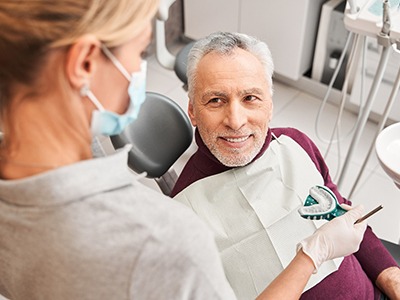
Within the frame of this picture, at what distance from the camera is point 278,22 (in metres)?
2.64

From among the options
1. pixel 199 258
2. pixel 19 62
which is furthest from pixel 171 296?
pixel 19 62

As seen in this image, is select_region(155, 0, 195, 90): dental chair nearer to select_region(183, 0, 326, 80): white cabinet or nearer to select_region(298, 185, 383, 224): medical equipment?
select_region(183, 0, 326, 80): white cabinet

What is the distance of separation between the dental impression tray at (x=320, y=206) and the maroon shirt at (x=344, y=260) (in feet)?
0.53

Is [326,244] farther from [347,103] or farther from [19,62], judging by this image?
[347,103]

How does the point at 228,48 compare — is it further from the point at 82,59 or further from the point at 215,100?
the point at 82,59

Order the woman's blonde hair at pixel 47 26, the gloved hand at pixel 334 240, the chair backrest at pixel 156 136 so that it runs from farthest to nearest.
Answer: the chair backrest at pixel 156 136, the gloved hand at pixel 334 240, the woman's blonde hair at pixel 47 26

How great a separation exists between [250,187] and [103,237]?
2.48 ft

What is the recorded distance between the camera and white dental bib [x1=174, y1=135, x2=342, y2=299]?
4.24 feet

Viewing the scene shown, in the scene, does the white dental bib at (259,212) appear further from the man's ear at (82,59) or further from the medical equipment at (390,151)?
the man's ear at (82,59)

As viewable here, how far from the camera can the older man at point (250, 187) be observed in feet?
4.26

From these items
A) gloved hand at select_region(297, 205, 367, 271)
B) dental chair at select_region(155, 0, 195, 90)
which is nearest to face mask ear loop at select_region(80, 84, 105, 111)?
gloved hand at select_region(297, 205, 367, 271)

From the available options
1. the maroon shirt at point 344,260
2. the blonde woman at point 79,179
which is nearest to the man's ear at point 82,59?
the blonde woman at point 79,179

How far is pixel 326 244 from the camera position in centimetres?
111

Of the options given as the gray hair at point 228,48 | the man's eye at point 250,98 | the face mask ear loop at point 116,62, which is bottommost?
the man's eye at point 250,98
